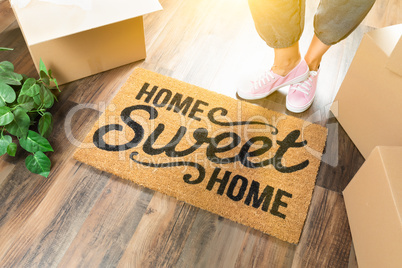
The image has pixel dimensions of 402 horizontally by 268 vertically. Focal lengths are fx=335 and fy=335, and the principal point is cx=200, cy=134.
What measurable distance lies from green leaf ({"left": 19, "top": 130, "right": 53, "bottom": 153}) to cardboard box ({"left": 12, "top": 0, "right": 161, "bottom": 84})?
30 cm

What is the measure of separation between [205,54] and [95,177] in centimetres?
75

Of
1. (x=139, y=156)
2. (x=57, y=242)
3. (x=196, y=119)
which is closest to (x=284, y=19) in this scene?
(x=196, y=119)

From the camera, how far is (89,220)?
A: 104 centimetres

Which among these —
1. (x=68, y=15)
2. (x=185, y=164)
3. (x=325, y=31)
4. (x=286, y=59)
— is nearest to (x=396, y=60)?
(x=325, y=31)

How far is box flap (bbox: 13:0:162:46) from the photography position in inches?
45.6

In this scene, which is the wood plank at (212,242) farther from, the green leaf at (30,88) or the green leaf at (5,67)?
the green leaf at (5,67)

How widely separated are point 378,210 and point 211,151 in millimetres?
552

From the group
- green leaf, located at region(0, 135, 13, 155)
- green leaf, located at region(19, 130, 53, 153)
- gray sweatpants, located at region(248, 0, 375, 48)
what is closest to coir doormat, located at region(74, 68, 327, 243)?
green leaf, located at region(19, 130, 53, 153)

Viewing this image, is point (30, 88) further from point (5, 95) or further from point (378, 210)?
point (378, 210)

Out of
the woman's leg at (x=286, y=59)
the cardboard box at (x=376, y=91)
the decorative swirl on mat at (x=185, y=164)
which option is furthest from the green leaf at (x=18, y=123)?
the cardboard box at (x=376, y=91)

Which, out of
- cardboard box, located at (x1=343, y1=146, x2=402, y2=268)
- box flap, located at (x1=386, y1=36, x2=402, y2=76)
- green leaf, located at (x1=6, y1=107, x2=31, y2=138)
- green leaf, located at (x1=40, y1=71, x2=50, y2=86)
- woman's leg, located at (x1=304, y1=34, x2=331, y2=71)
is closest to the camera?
cardboard box, located at (x1=343, y1=146, x2=402, y2=268)

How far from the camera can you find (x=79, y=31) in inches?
45.9

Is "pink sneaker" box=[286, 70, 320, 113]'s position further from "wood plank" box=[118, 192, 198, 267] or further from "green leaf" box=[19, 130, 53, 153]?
"green leaf" box=[19, 130, 53, 153]

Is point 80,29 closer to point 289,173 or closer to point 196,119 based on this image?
point 196,119
